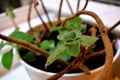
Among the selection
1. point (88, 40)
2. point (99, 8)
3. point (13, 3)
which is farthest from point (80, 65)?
point (13, 3)

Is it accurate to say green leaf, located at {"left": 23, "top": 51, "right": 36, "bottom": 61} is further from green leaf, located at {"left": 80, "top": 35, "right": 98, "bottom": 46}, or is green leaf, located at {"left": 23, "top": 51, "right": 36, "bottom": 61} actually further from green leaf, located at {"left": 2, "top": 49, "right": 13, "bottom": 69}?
green leaf, located at {"left": 80, "top": 35, "right": 98, "bottom": 46}

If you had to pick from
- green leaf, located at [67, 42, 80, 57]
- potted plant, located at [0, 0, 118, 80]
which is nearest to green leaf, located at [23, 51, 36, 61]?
potted plant, located at [0, 0, 118, 80]

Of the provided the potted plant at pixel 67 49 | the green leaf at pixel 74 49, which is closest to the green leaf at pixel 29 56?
the potted plant at pixel 67 49

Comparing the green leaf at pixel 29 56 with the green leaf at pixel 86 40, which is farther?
the green leaf at pixel 29 56

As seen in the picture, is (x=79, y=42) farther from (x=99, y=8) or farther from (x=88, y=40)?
(x=99, y=8)

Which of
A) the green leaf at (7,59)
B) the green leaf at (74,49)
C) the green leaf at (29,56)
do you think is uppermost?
the green leaf at (74,49)

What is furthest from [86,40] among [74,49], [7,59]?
[7,59]

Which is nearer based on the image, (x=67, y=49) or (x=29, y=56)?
(x=67, y=49)

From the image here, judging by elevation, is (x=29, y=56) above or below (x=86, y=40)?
below

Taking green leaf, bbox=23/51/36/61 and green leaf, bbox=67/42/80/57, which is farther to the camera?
green leaf, bbox=23/51/36/61

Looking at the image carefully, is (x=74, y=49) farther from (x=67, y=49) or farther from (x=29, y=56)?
(x=29, y=56)

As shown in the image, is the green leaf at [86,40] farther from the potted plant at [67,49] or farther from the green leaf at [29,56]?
the green leaf at [29,56]
